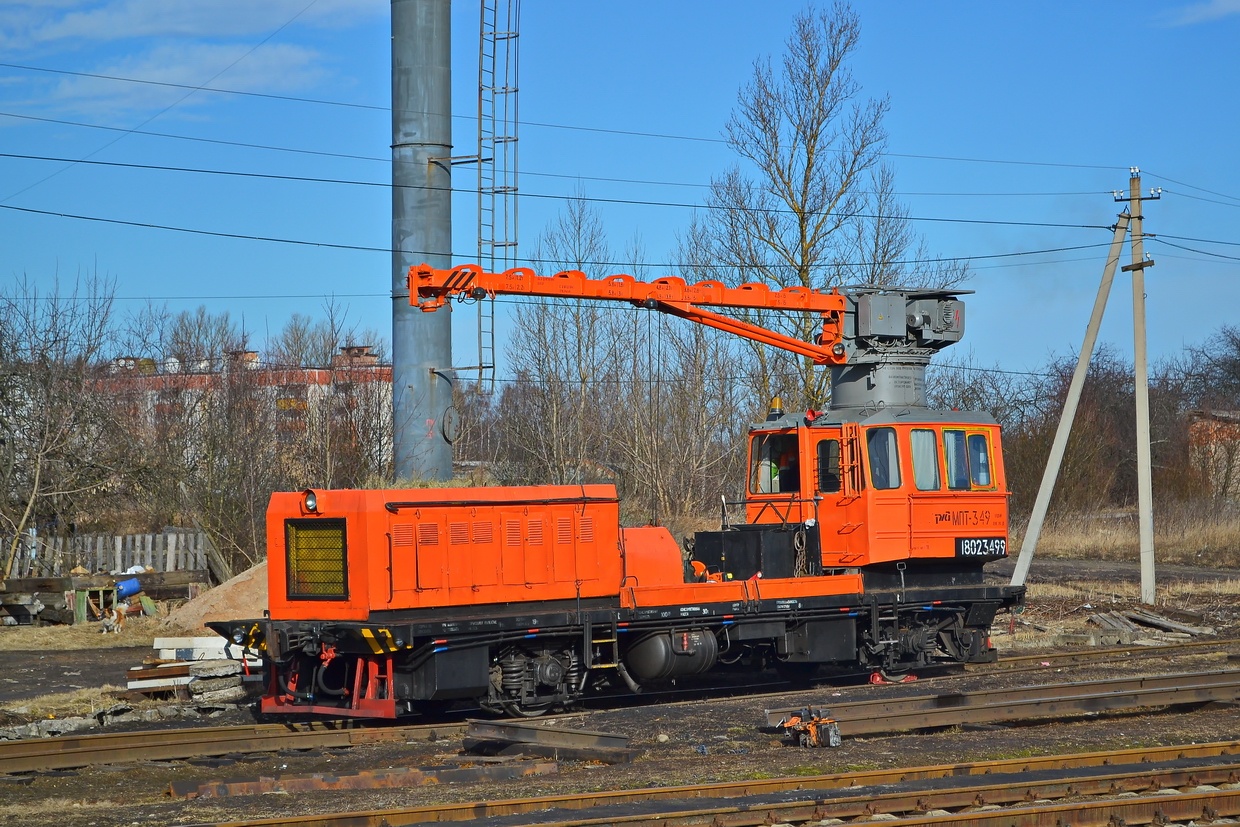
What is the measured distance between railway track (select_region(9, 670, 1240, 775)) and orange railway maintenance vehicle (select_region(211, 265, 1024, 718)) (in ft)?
1.20

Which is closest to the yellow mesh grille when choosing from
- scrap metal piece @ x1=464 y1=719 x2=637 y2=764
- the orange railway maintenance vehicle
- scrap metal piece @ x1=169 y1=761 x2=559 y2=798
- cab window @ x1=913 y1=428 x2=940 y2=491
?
the orange railway maintenance vehicle

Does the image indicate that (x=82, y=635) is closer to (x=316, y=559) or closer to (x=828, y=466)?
(x=316, y=559)

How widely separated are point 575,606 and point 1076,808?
5.85 meters

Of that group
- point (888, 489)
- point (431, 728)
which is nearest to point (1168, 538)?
point (888, 489)

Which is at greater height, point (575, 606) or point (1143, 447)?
point (1143, 447)

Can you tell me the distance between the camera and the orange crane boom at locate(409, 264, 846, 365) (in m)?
13.5

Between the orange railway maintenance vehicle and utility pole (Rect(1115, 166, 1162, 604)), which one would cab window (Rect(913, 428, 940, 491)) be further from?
utility pole (Rect(1115, 166, 1162, 604))

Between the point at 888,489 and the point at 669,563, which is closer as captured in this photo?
the point at 669,563

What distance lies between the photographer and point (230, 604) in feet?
62.9

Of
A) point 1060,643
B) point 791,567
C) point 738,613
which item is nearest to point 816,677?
point 791,567

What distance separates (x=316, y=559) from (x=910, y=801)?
6302 millimetres

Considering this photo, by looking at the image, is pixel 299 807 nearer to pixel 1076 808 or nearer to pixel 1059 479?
pixel 1076 808

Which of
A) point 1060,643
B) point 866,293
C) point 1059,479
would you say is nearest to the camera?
point 866,293

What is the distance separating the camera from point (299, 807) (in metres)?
8.44
